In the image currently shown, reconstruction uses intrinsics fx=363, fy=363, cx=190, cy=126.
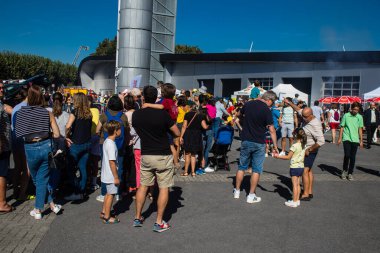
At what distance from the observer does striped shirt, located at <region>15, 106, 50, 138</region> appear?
196 inches

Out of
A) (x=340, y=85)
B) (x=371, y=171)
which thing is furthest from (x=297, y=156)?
(x=340, y=85)

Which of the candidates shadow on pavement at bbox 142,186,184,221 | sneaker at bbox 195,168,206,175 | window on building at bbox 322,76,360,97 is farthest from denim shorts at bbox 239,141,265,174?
window on building at bbox 322,76,360,97

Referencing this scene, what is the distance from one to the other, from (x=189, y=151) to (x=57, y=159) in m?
3.49

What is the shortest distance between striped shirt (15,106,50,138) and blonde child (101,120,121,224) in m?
0.93

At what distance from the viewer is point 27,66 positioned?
54.9 meters

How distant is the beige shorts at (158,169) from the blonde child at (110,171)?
38cm

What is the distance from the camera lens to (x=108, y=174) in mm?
4965

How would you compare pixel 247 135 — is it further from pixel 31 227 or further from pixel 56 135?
pixel 31 227

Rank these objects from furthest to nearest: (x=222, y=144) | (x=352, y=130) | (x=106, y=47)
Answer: (x=106, y=47) < (x=222, y=144) < (x=352, y=130)

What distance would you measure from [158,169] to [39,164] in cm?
173

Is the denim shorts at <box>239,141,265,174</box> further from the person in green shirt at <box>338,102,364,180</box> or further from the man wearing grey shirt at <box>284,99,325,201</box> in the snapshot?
the person in green shirt at <box>338,102,364,180</box>

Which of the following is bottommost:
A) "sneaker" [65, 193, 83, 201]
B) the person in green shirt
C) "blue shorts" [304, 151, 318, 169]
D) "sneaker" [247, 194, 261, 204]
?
"sneaker" [65, 193, 83, 201]

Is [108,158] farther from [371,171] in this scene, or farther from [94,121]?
[371,171]

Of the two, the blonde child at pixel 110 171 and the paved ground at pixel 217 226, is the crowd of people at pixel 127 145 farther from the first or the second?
the paved ground at pixel 217 226
